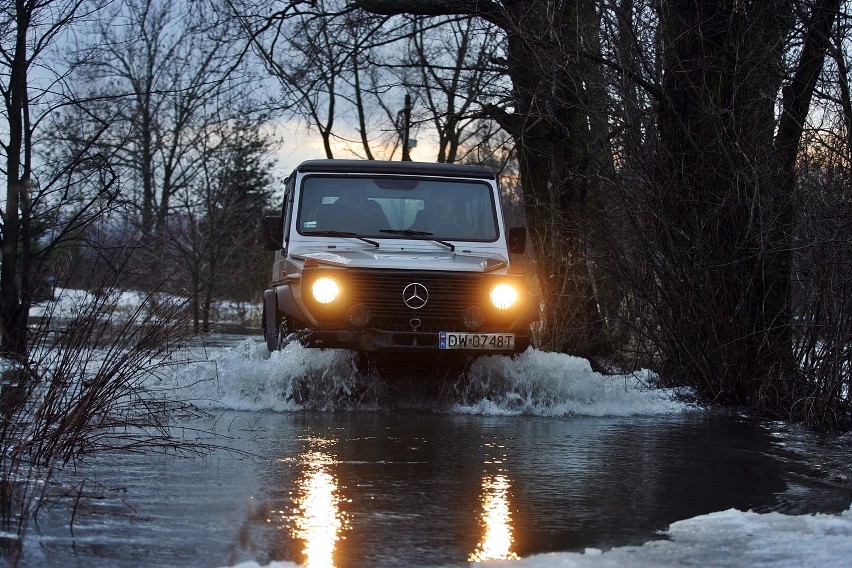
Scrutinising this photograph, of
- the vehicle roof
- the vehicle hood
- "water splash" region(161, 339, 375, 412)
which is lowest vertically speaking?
"water splash" region(161, 339, 375, 412)

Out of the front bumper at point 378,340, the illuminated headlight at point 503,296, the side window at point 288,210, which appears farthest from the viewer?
the side window at point 288,210

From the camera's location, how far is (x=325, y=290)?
33.9ft

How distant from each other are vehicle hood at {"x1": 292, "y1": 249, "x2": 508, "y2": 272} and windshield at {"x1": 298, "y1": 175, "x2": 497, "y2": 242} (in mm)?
590

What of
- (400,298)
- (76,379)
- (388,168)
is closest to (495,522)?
(76,379)

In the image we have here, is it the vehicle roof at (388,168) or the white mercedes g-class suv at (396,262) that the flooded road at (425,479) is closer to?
the white mercedes g-class suv at (396,262)

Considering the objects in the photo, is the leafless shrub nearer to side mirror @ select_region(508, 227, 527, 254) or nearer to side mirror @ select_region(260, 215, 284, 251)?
side mirror @ select_region(260, 215, 284, 251)

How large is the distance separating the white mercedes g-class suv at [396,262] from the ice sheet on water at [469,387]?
29 centimetres

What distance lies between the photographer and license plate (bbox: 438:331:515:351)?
1030 centimetres

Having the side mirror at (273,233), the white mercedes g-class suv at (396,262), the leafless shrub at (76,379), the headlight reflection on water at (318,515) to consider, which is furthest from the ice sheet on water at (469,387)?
the headlight reflection on water at (318,515)

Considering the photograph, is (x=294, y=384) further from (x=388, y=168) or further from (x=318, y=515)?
(x=318, y=515)

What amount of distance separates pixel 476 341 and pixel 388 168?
234 centimetres

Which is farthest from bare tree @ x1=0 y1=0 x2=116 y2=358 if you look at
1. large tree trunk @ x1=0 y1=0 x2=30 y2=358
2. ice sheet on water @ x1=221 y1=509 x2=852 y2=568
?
ice sheet on water @ x1=221 y1=509 x2=852 y2=568

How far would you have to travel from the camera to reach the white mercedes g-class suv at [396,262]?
33.8ft

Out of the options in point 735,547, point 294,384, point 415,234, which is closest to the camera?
point 735,547
